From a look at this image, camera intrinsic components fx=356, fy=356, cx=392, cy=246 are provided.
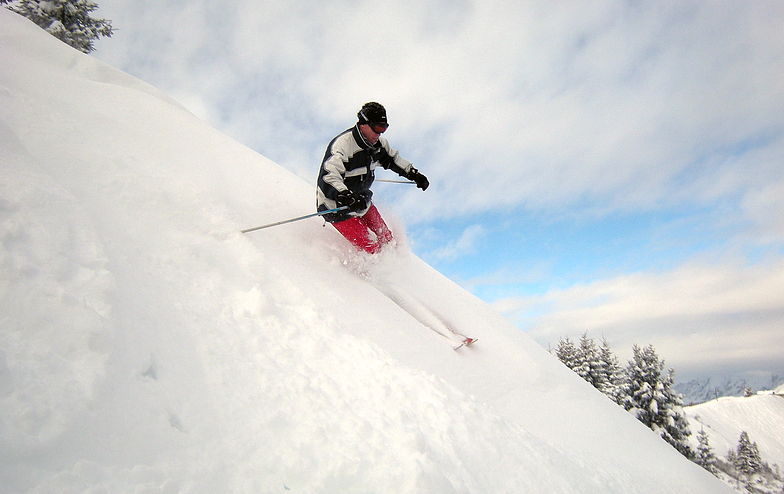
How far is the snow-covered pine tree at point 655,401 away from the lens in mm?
19578

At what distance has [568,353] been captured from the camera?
77.2 feet

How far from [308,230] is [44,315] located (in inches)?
131

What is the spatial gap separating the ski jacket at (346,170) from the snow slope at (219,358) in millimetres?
583

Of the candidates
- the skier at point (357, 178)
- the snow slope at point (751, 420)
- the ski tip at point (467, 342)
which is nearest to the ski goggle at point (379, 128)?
the skier at point (357, 178)

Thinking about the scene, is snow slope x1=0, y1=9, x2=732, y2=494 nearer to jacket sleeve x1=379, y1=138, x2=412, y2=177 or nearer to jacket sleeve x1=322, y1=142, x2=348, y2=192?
jacket sleeve x1=322, y1=142, x2=348, y2=192

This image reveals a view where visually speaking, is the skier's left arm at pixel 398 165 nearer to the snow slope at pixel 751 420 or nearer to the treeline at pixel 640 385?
the treeline at pixel 640 385

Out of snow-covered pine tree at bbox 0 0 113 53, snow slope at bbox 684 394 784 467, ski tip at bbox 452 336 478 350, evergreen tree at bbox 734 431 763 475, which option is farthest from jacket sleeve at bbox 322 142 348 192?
snow slope at bbox 684 394 784 467

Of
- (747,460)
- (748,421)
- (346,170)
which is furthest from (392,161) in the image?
(748,421)

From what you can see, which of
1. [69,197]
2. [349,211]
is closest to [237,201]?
[349,211]

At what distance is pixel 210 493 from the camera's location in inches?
58.9

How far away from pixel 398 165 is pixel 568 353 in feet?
75.3

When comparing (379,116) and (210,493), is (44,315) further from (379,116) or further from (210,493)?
(379,116)

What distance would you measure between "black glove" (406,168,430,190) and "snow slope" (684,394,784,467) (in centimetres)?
7692

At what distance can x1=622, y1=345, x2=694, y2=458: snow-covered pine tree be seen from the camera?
19578 mm
